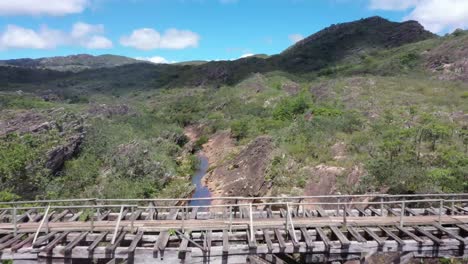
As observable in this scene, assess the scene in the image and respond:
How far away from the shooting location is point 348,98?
50.8 m

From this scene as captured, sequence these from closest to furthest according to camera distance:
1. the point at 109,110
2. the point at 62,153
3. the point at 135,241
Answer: the point at 135,241 → the point at 62,153 → the point at 109,110

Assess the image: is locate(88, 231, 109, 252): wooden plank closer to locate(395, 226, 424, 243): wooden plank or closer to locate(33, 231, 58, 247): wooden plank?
locate(33, 231, 58, 247): wooden plank

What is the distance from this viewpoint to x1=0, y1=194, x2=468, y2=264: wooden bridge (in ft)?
35.8

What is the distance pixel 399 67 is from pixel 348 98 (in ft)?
89.5

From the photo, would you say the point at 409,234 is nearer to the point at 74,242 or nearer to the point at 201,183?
the point at 74,242

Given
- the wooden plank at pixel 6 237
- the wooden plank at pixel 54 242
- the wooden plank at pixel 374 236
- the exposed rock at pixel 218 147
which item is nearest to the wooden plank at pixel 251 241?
the wooden plank at pixel 374 236

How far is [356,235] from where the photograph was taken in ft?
38.8

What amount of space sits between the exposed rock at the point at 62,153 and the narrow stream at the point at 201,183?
42.7 feet

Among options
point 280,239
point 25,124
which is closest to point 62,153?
point 25,124

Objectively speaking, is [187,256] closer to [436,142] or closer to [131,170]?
[436,142]

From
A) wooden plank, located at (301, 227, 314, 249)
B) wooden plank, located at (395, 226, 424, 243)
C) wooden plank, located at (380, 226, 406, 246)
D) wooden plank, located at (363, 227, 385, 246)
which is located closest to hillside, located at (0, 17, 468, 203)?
wooden plank, located at (395, 226, 424, 243)

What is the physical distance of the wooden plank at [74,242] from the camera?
35.5ft

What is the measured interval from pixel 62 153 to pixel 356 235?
3201 cm

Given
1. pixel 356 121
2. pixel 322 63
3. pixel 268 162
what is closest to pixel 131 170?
pixel 268 162
